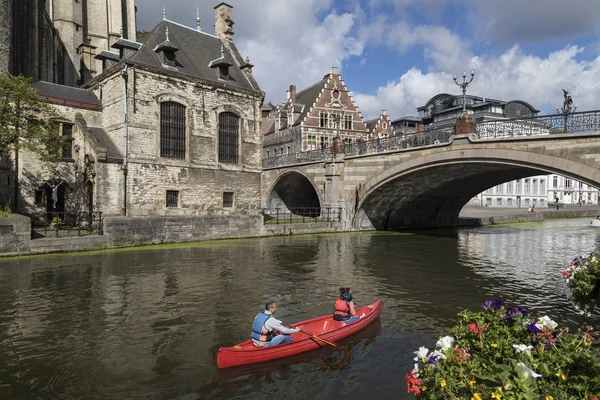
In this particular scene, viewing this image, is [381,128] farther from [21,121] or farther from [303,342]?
[303,342]

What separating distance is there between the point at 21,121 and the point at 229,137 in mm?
12494

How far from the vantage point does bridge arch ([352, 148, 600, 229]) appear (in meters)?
19.7

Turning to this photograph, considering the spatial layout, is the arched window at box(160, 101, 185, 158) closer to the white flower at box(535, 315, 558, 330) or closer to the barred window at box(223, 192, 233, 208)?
the barred window at box(223, 192, 233, 208)

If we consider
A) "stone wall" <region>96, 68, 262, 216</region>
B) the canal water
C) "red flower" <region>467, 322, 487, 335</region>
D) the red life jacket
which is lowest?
the canal water

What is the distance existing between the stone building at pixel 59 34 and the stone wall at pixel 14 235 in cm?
1044

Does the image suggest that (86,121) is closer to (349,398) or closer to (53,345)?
(53,345)

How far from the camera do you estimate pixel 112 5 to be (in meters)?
41.1

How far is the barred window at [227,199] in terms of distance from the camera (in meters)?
28.6

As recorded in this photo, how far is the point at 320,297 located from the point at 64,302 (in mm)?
7071

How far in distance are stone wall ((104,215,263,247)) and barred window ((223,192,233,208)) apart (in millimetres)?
3661

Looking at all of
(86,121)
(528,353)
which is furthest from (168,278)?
(86,121)

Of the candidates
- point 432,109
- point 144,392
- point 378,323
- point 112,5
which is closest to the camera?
point 144,392

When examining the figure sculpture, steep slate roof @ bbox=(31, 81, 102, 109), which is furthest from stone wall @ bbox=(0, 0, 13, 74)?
the figure sculpture

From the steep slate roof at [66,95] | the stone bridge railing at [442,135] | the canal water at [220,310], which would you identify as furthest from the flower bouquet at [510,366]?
the steep slate roof at [66,95]
